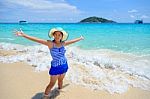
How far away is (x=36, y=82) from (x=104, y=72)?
3.54 feet

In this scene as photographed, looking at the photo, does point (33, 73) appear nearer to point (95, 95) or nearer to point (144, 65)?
point (95, 95)

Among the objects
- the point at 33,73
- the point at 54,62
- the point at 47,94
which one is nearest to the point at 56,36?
the point at 54,62

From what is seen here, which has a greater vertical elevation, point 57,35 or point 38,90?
point 57,35

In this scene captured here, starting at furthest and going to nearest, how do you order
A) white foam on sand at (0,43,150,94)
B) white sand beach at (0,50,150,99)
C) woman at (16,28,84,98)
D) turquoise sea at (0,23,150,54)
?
turquoise sea at (0,23,150,54) < white foam on sand at (0,43,150,94) < white sand beach at (0,50,150,99) < woman at (16,28,84,98)

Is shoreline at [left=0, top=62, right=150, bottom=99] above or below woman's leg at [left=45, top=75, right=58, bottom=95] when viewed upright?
below

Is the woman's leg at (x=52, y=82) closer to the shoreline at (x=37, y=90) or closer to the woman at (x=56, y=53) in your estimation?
the woman at (x=56, y=53)

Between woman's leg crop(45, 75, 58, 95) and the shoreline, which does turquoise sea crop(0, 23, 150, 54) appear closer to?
the shoreline

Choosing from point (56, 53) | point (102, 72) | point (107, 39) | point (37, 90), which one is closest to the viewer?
→ point (56, 53)

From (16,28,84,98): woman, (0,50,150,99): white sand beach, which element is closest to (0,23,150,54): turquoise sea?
(0,50,150,99): white sand beach

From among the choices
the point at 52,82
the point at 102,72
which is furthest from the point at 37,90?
the point at 102,72

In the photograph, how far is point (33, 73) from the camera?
352cm

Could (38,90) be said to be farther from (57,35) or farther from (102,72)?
(102,72)

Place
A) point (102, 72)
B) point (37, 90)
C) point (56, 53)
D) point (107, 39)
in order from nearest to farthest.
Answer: point (56, 53), point (37, 90), point (102, 72), point (107, 39)

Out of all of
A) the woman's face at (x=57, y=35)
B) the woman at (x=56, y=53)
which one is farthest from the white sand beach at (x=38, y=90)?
the woman's face at (x=57, y=35)
